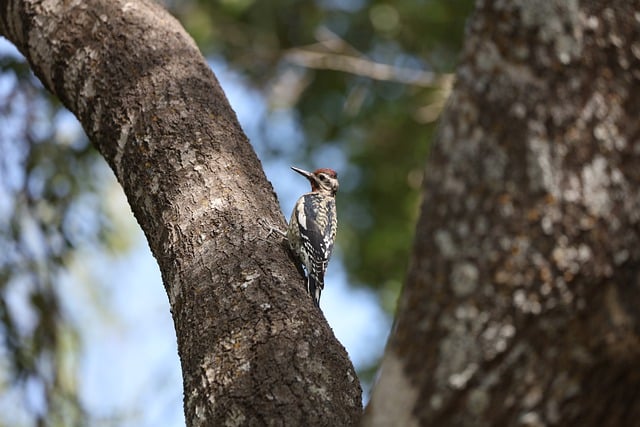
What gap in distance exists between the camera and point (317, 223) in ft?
16.8

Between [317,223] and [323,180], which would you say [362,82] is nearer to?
[323,180]

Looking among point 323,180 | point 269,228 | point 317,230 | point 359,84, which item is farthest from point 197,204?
point 359,84

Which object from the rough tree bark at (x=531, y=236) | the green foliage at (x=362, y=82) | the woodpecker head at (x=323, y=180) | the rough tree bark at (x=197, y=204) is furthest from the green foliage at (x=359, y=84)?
the rough tree bark at (x=531, y=236)

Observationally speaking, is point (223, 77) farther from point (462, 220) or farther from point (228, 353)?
point (462, 220)

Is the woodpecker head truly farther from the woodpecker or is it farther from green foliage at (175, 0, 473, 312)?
green foliage at (175, 0, 473, 312)

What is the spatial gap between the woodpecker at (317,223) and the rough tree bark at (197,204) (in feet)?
3.40

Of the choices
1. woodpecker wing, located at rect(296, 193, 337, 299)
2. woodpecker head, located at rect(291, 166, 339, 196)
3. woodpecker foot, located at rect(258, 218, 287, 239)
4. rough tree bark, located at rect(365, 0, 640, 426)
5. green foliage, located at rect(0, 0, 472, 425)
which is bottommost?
rough tree bark, located at rect(365, 0, 640, 426)

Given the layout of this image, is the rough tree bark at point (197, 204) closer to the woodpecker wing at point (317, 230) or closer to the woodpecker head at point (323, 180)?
the woodpecker wing at point (317, 230)

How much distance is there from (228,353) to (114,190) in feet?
17.7

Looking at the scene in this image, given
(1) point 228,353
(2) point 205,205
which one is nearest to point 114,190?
(2) point 205,205

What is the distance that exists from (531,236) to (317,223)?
11.3 ft

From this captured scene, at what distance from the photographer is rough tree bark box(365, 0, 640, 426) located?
5.44 ft

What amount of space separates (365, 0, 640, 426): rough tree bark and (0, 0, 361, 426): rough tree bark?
62 cm

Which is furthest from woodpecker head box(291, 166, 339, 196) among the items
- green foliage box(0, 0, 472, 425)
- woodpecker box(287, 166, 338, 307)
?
green foliage box(0, 0, 472, 425)
